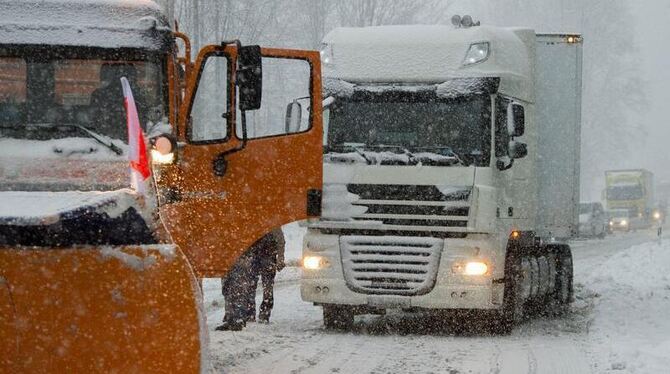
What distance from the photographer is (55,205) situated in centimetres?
570

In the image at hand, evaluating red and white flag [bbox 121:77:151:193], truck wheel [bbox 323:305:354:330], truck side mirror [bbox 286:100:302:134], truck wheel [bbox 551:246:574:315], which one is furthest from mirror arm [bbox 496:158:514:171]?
red and white flag [bbox 121:77:151:193]

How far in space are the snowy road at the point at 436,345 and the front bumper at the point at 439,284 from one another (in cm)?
40

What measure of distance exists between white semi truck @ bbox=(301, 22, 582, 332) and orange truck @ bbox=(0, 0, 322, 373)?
2.09 meters

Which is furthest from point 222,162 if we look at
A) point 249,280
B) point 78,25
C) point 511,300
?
point 511,300

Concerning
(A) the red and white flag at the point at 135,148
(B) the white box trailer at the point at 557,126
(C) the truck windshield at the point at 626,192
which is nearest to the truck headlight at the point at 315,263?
(B) the white box trailer at the point at 557,126

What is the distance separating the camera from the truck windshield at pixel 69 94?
332 inches

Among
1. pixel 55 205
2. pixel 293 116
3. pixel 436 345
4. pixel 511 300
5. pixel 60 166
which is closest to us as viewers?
pixel 55 205

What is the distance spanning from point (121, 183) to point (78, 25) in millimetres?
1793

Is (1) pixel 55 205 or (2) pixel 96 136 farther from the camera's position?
(2) pixel 96 136

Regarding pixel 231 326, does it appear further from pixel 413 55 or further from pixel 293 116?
pixel 413 55

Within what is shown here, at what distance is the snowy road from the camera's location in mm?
10328

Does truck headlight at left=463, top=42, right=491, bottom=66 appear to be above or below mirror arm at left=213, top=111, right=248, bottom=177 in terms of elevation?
above

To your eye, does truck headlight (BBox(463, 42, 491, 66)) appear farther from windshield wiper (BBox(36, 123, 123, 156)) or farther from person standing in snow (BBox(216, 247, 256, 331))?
windshield wiper (BBox(36, 123, 123, 156))

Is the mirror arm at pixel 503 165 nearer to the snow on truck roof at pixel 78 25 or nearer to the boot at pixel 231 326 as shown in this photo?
the boot at pixel 231 326
